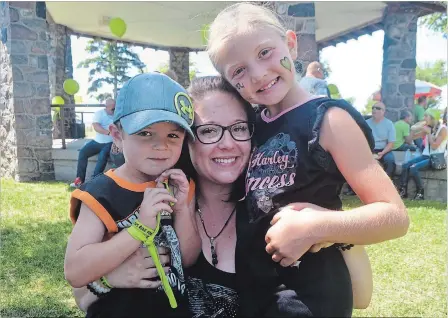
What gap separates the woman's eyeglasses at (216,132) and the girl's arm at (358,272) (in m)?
0.55

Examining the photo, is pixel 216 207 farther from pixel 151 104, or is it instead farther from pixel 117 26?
pixel 117 26

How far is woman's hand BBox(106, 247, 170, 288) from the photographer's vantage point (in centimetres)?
145

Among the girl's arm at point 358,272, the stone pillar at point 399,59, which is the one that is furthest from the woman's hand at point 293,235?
the stone pillar at point 399,59

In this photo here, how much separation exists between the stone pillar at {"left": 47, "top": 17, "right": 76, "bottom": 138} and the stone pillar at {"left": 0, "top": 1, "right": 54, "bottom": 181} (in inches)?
112

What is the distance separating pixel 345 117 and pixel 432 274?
9.05 ft

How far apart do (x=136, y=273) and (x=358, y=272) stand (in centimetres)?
75

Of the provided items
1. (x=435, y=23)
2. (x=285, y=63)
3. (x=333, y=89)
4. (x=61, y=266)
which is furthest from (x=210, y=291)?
(x=435, y=23)

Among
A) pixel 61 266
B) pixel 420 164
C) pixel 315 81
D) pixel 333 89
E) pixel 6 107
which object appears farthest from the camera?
pixel 333 89

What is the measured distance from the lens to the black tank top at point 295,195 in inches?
53.0

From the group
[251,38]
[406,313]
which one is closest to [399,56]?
[406,313]

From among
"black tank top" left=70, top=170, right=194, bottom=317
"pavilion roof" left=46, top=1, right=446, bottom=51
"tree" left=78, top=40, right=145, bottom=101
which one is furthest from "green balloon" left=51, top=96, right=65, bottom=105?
"tree" left=78, top=40, right=145, bottom=101

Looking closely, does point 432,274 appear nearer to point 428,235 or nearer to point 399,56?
point 428,235

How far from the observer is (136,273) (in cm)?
146

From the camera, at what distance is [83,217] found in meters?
1.40
